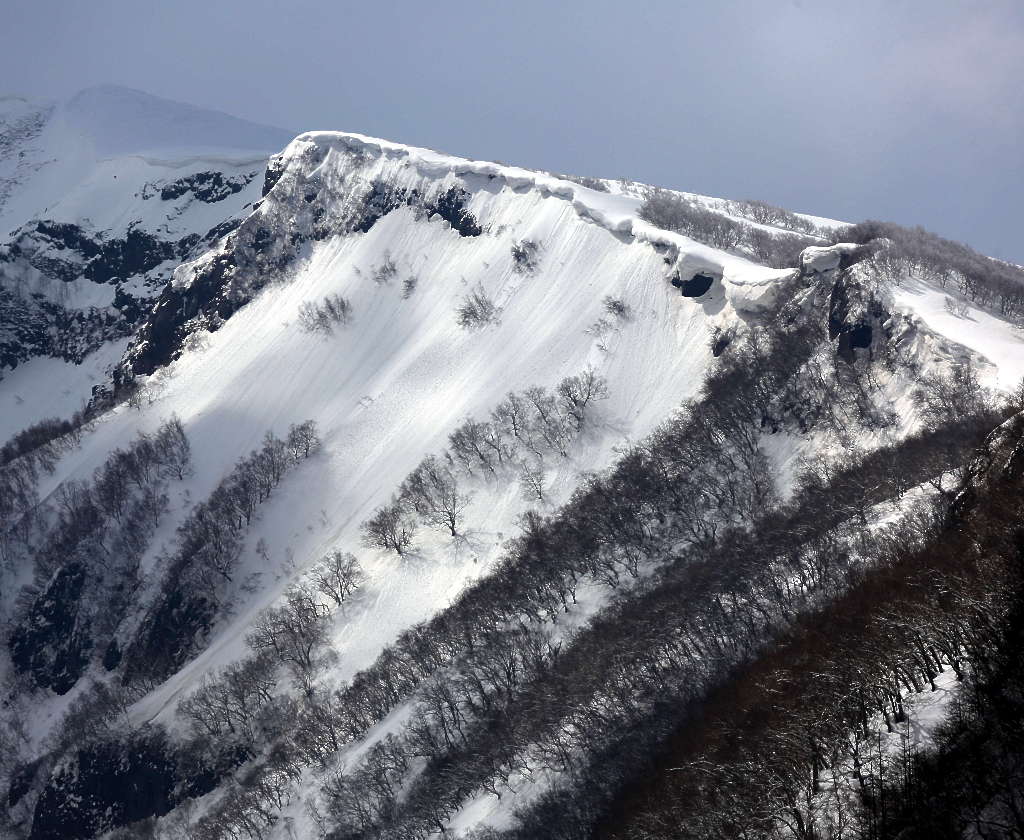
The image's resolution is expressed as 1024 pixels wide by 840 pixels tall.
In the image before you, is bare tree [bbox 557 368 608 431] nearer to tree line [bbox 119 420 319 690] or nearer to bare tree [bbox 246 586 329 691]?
bare tree [bbox 246 586 329 691]

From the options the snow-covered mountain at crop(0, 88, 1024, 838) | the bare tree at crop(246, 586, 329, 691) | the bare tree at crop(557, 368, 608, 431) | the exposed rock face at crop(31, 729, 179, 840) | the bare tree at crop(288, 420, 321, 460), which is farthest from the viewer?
the bare tree at crop(288, 420, 321, 460)

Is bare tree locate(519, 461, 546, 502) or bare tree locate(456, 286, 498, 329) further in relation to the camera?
bare tree locate(456, 286, 498, 329)

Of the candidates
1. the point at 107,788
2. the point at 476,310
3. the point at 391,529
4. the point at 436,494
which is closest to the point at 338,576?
the point at 391,529

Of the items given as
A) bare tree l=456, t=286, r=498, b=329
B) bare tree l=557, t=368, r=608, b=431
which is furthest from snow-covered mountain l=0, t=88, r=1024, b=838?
bare tree l=456, t=286, r=498, b=329

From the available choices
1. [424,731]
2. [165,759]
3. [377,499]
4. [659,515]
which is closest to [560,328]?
[377,499]

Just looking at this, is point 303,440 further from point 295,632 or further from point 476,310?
point 295,632

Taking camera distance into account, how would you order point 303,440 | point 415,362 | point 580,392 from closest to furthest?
1. point 580,392
2. point 303,440
3. point 415,362

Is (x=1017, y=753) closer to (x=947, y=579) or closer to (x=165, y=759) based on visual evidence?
(x=947, y=579)

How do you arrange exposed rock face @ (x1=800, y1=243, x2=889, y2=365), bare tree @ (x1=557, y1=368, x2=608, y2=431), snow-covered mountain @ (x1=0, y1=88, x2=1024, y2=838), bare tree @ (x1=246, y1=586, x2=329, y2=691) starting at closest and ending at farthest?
snow-covered mountain @ (x1=0, y1=88, x2=1024, y2=838), exposed rock face @ (x1=800, y1=243, x2=889, y2=365), bare tree @ (x1=246, y1=586, x2=329, y2=691), bare tree @ (x1=557, y1=368, x2=608, y2=431)

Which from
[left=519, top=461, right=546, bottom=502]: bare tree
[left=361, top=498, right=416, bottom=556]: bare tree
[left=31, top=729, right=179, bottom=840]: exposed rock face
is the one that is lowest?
[left=31, top=729, right=179, bottom=840]: exposed rock face
